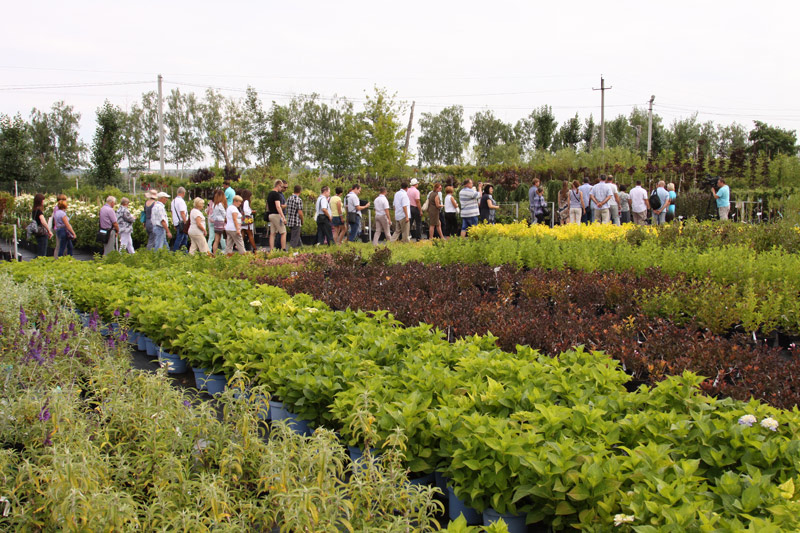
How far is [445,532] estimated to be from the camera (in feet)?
7.38

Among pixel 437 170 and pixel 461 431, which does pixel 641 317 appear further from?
pixel 437 170

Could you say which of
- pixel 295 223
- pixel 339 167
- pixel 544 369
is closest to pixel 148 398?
pixel 544 369

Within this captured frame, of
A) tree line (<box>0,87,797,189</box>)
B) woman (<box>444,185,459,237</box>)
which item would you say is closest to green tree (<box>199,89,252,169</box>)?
tree line (<box>0,87,797,189</box>)

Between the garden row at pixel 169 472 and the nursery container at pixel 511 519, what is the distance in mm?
265

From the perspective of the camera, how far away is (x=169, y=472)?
2760 mm

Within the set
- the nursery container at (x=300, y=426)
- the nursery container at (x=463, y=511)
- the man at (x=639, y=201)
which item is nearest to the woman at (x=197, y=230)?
the nursery container at (x=300, y=426)

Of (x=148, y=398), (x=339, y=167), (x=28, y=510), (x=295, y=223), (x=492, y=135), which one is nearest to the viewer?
(x=28, y=510)

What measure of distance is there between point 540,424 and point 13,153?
106 ft

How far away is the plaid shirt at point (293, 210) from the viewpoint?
44.2 ft

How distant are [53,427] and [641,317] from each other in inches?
181

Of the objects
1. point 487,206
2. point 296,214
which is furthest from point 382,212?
point 487,206

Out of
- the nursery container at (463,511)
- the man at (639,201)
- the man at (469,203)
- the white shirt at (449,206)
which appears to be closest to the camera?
the nursery container at (463,511)

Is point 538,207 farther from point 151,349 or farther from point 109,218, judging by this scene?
point 151,349

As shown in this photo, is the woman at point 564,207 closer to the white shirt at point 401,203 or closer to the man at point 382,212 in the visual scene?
the white shirt at point 401,203
